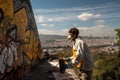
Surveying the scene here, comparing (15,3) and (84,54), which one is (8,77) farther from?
(84,54)

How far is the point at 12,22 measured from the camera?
941cm

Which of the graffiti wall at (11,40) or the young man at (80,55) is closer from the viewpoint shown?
the young man at (80,55)

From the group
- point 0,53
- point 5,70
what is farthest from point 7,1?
point 5,70

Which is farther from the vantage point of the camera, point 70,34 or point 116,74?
point 116,74

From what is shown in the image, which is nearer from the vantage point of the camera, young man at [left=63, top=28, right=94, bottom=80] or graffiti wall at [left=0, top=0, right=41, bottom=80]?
young man at [left=63, top=28, right=94, bottom=80]

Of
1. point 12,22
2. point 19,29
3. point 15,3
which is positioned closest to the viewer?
point 12,22

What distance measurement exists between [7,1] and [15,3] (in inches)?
56.0

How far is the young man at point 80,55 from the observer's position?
6.31 metres

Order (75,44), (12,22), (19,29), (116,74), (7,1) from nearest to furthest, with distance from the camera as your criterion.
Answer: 1. (75,44)
2. (7,1)
3. (12,22)
4. (19,29)
5. (116,74)

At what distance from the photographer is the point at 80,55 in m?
6.30

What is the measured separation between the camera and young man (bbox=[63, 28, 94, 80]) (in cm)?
631

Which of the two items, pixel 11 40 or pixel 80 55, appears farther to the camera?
pixel 11 40

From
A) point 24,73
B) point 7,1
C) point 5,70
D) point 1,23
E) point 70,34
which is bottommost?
point 24,73

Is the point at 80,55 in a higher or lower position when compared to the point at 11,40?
lower
